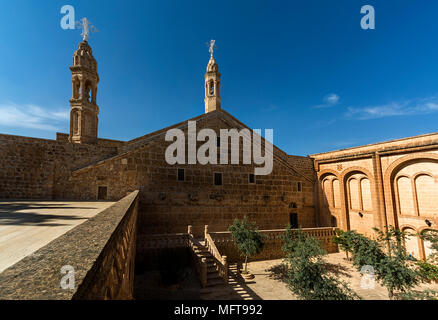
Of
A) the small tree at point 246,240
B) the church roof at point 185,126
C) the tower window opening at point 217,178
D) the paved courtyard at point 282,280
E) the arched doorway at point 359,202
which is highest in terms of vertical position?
the church roof at point 185,126

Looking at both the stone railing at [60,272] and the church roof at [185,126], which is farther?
the church roof at [185,126]

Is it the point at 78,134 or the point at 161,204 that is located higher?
the point at 78,134

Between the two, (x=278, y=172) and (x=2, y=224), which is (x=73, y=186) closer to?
(x=2, y=224)

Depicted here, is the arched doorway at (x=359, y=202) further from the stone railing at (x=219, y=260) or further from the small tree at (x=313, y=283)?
the stone railing at (x=219, y=260)

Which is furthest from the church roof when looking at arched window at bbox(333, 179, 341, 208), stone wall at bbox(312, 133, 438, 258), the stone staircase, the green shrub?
the green shrub

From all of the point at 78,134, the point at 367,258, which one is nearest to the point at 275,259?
the point at 367,258

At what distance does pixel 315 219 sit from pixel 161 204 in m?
13.6

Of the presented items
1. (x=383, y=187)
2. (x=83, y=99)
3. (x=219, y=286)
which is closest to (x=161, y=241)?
(x=219, y=286)

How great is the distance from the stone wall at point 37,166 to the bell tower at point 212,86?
11567 mm

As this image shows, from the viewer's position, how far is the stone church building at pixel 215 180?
1136cm

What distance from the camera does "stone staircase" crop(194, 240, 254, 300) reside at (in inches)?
346

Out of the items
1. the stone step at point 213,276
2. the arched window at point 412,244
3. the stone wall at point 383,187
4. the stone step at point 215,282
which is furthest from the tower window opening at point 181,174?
the arched window at point 412,244

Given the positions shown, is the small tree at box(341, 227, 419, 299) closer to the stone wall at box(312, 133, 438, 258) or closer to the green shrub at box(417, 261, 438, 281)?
the green shrub at box(417, 261, 438, 281)

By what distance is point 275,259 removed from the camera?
13.3 m
